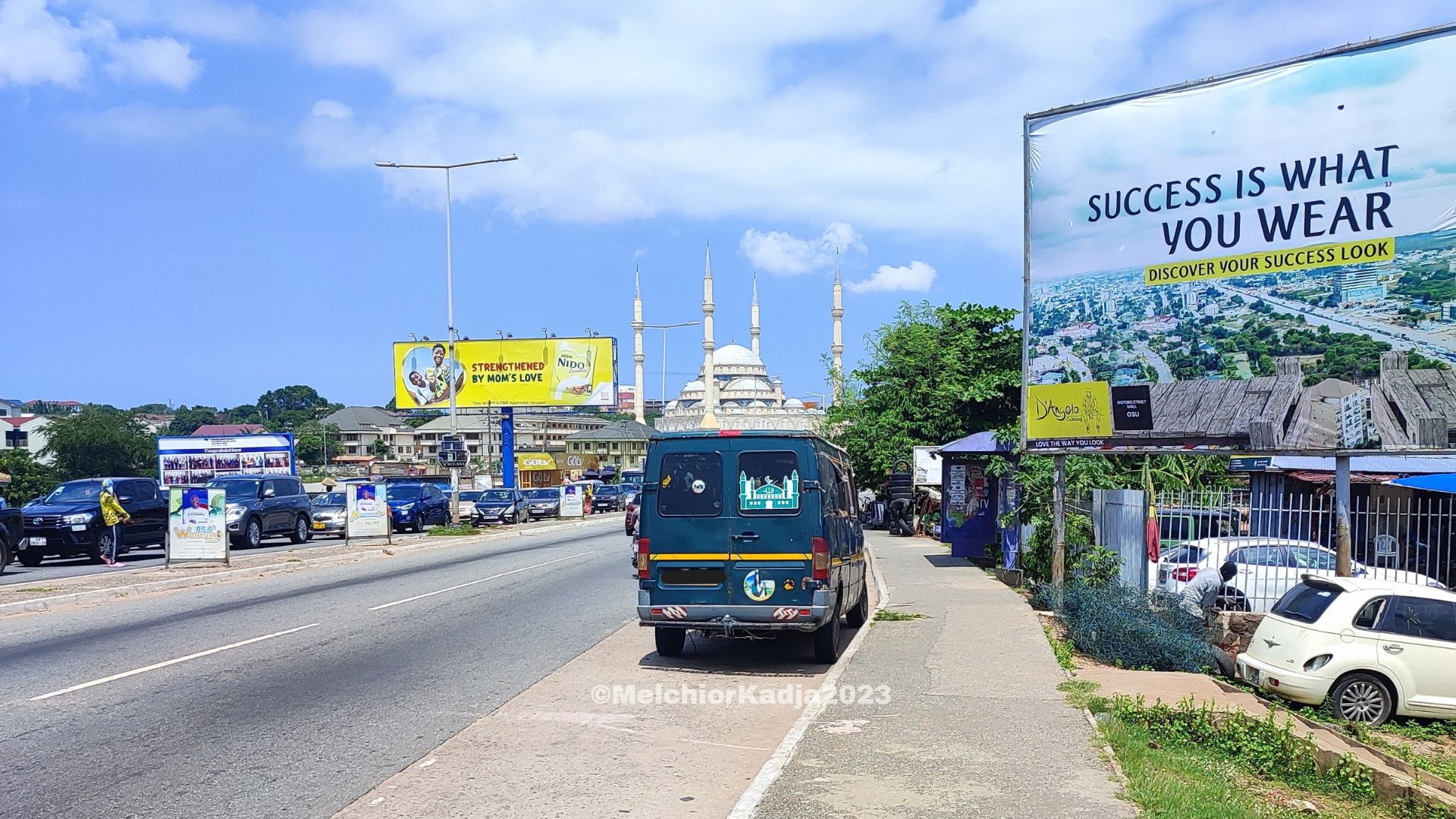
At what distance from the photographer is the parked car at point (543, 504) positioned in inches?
1994

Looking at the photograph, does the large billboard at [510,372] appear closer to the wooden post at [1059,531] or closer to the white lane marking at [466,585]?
the white lane marking at [466,585]

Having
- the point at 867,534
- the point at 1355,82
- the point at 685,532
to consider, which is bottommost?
the point at 867,534

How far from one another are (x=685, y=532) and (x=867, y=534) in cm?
2925

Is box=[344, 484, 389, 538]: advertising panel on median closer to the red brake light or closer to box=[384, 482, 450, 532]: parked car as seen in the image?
box=[384, 482, 450, 532]: parked car

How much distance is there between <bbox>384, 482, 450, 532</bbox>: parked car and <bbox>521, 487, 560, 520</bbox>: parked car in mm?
9581

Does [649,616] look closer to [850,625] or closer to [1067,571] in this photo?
[850,625]

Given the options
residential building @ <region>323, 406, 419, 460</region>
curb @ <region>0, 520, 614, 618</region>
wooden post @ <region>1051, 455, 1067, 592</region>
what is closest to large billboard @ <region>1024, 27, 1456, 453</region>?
wooden post @ <region>1051, 455, 1067, 592</region>

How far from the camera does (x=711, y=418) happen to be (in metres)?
123

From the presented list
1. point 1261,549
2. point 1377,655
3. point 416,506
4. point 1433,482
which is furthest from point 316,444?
point 1377,655

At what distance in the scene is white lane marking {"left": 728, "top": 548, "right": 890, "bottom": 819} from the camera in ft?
20.5

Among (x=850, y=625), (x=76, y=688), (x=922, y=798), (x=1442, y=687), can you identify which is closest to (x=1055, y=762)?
(x=922, y=798)

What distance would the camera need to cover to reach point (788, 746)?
24.7ft

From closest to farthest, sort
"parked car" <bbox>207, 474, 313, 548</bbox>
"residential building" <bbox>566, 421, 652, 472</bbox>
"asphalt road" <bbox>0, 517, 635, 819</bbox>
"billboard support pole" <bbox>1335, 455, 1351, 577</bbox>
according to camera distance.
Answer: "asphalt road" <bbox>0, 517, 635, 819</bbox> < "billboard support pole" <bbox>1335, 455, 1351, 577</bbox> < "parked car" <bbox>207, 474, 313, 548</bbox> < "residential building" <bbox>566, 421, 652, 472</bbox>

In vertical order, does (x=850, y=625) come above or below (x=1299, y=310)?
below
